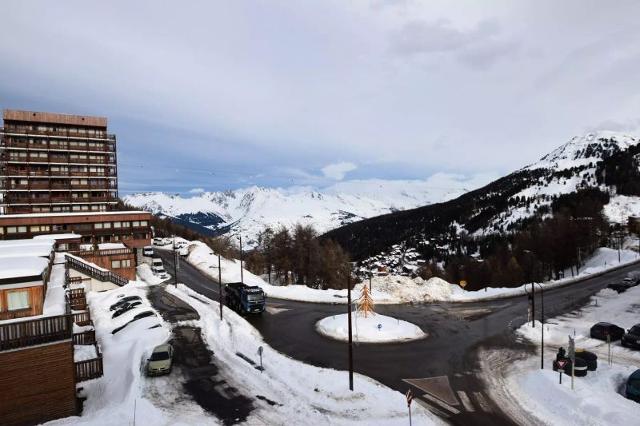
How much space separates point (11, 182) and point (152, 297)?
46.6 m

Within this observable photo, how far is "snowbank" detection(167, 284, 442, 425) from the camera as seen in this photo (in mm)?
19406

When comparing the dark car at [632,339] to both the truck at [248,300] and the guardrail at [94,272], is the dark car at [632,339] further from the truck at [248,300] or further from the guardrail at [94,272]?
the guardrail at [94,272]

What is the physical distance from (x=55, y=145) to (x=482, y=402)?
8413cm

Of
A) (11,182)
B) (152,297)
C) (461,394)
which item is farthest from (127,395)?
(11,182)

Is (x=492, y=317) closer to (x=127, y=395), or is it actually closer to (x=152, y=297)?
(x=127, y=395)

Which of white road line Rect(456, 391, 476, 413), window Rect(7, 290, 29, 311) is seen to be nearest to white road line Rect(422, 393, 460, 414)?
white road line Rect(456, 391, 476, 413)

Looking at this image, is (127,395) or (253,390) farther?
(253,390)

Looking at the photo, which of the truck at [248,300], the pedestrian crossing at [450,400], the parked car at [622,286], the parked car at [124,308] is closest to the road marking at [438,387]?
the pedestrian crossing at [450,400]

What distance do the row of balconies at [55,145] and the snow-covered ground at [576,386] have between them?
80547 mm

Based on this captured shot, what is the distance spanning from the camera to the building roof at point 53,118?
71.4 m

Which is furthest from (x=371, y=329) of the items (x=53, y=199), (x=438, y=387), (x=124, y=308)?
(x=53, y=199)

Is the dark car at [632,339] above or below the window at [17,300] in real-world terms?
below

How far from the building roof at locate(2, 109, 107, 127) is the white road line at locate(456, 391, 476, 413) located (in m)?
82.5

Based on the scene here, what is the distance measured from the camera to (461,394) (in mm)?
22812
